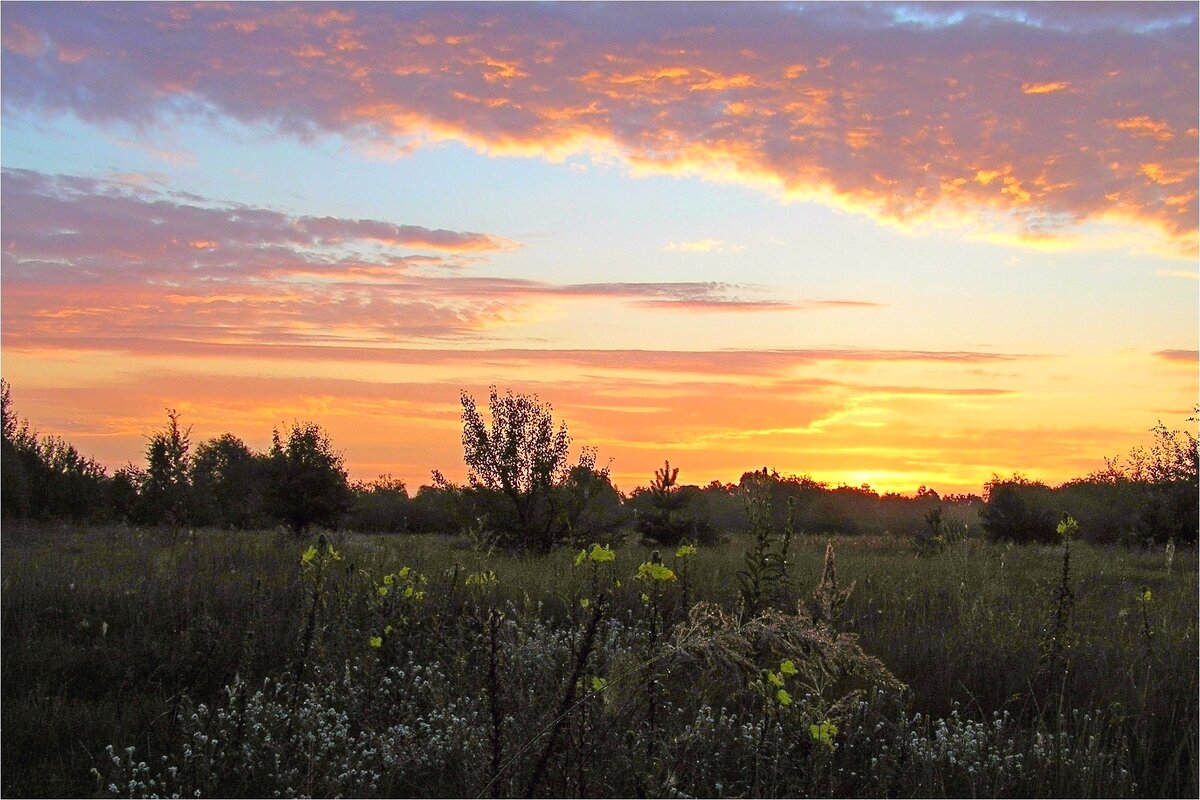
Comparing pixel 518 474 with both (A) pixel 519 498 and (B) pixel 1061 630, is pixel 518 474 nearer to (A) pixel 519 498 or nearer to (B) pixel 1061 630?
(A) pixel 519 498

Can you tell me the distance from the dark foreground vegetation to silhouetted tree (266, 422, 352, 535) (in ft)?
39.8

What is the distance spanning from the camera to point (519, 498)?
57.6 ft

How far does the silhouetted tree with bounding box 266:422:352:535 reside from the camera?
24453mm

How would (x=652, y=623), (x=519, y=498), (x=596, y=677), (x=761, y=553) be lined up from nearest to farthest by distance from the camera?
(x=652, y=623)
(x=596, y=677)
(x=761, y=553)
(x=519, y=498)

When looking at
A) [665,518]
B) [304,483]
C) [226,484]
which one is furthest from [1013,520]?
[226,484]

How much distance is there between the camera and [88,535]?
22.6m

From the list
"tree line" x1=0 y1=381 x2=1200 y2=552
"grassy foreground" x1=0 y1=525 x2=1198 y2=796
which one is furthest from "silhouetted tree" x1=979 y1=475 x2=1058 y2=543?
"grassy foreground" x1=0 y1=525 x2=1198 y2=796

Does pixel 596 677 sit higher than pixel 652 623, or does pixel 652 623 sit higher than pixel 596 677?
pixel 652 623

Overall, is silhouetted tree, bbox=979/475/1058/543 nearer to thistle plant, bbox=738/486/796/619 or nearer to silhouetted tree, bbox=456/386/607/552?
silhouetted tree, bbox=456/386/607/552

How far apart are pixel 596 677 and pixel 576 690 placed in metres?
0.29

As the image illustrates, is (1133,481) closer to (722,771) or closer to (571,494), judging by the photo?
(571,494)

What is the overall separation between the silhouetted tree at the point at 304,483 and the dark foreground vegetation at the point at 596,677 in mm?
12122

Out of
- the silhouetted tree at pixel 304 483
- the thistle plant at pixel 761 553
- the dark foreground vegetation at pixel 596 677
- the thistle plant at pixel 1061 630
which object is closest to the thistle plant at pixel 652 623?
the dark foreground vegetation at pixel 596 677

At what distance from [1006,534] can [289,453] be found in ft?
62.9
